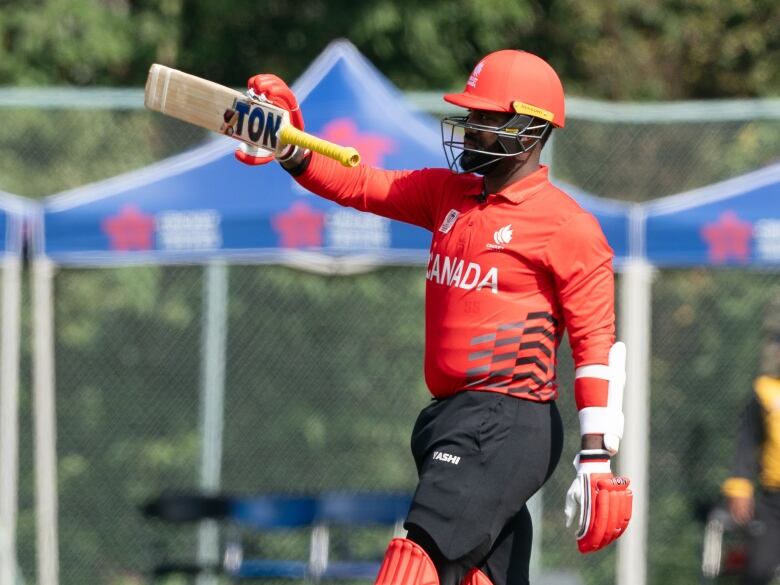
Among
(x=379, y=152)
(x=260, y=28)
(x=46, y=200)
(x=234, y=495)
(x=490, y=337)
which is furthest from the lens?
(x=260, y=28)

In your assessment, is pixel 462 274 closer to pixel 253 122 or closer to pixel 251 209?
pixel 253 122

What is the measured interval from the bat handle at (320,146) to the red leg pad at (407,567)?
1.17 m

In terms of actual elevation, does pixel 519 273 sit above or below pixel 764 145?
below

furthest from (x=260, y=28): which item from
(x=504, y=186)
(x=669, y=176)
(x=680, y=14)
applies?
(x=504, y=186)

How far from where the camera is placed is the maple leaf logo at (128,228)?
7.50 metres

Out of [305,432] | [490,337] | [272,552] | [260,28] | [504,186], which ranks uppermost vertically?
[260,28]

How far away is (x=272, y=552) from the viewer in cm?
864

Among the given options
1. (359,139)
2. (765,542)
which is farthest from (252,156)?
(765,542)

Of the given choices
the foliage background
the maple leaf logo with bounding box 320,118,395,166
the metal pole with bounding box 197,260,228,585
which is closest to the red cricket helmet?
the maple leaf logo with bounding box 320,118,395,166

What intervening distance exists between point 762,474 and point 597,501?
137 inches

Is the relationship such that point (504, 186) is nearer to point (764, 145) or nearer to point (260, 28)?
point (764, 145)

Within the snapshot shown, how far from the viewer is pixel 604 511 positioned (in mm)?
4414

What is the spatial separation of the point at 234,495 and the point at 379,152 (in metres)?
2.27

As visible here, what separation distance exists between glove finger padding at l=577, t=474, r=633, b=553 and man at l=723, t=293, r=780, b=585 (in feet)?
10.8
